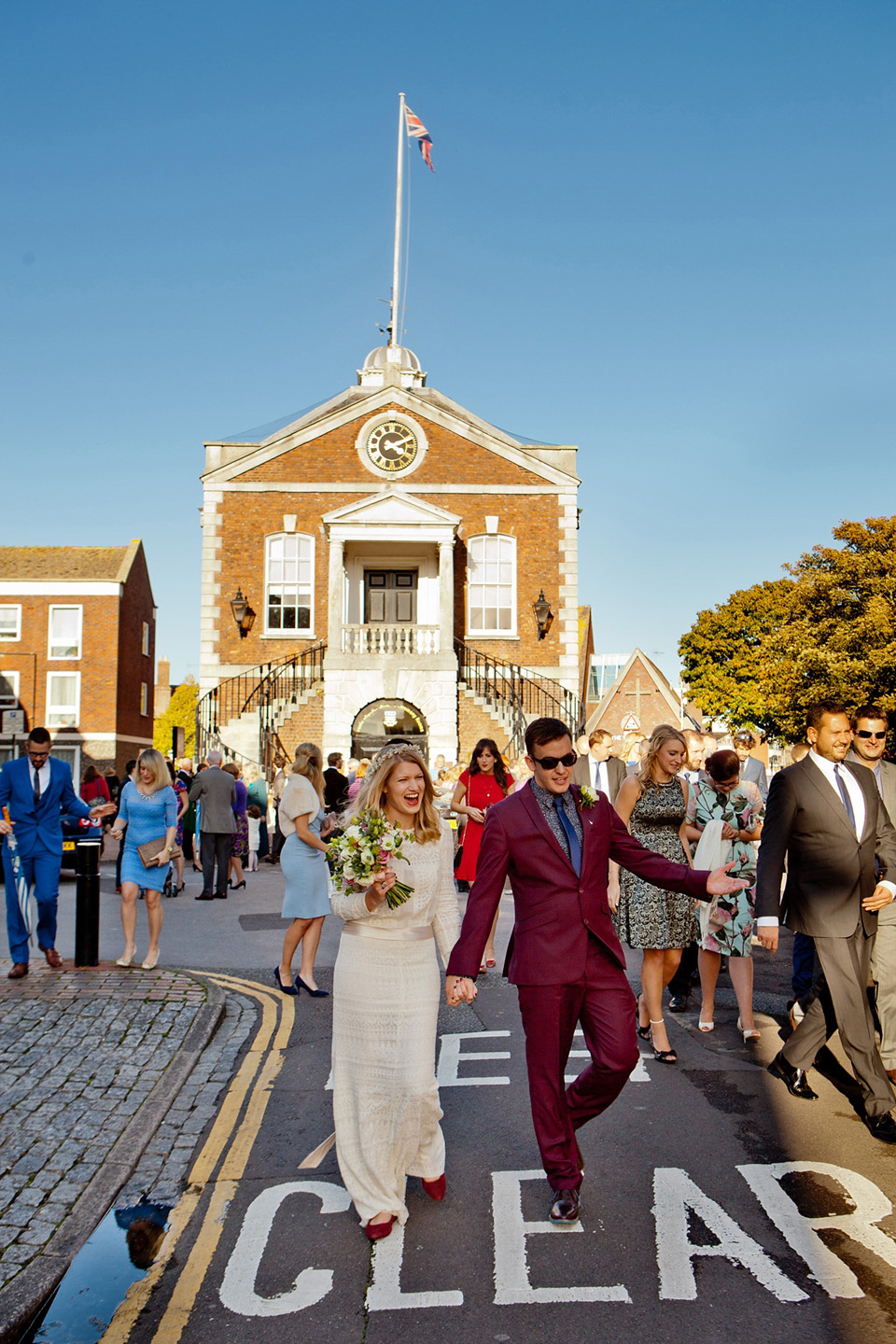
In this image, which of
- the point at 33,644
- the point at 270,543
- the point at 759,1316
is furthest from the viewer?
the point at 33,644

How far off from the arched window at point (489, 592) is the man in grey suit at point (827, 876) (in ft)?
65.1

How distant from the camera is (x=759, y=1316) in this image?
135 inches

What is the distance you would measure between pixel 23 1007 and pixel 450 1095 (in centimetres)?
343

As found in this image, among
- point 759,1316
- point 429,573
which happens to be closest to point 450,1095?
point 759,1316

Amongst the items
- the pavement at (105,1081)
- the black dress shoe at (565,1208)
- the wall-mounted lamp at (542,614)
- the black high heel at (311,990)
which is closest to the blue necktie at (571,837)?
the black dress shoe at (565,1208)

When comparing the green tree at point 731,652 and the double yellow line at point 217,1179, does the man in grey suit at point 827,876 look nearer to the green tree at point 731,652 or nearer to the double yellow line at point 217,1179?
the double yellow line at point 217,1179

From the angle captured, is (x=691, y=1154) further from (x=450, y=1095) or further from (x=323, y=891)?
(x=323, y=891)

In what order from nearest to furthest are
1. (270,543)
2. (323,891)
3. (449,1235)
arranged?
1. (449,1235)
2. (323,891)
3. (270,543)

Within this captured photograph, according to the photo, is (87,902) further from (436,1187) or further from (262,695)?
(262,695)

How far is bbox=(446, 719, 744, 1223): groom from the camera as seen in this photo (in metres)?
4.23

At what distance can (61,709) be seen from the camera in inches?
1606

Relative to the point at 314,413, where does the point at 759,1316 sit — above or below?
below

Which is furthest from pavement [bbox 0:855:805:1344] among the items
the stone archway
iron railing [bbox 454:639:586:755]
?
iron railing [bbox 454:639:586:755]

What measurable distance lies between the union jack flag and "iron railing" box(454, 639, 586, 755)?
15.6 m
